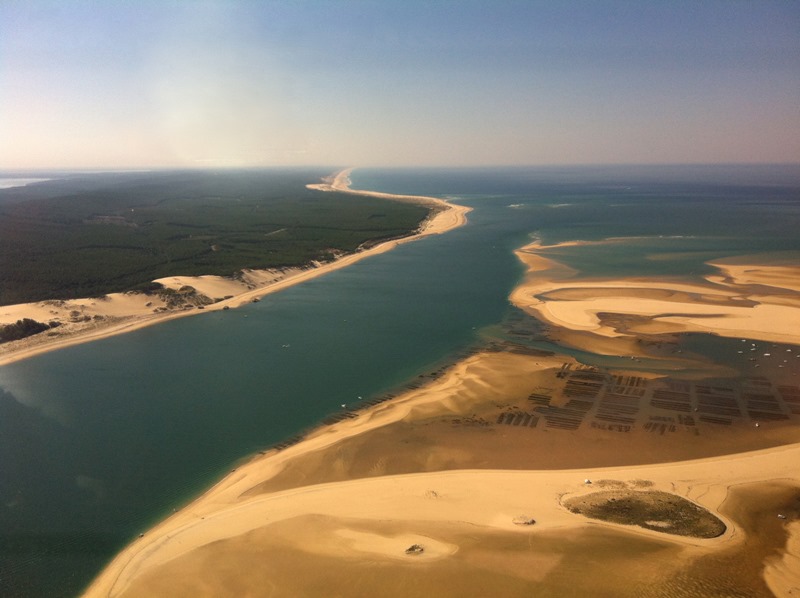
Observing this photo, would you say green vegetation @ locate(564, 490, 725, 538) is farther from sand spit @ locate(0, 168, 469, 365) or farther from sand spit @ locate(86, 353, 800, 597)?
sand spit @ locate(0, 168, 469, 365)

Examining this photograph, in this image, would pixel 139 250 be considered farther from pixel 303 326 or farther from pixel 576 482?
pixel 576 482

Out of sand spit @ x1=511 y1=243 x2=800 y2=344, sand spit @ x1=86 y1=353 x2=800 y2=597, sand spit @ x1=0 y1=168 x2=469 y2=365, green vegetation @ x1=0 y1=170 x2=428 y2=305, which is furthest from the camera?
green vegetation @ x1=0 y1=170 x2=428 y2=305

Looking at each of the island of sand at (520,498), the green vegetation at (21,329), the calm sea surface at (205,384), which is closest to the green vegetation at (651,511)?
the island of sand at (520,498)

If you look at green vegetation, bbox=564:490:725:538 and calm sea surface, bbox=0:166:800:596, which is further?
calm sea surface, bbox=0:166:800:596

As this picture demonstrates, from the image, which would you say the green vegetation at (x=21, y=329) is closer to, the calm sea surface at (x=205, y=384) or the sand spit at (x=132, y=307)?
the sand spit at (x=132, y=307)

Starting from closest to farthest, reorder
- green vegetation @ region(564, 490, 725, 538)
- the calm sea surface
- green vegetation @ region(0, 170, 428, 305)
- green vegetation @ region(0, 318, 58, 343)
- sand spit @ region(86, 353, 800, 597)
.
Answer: sand spit @ region(86, 353, 800, 597) < green vegetation @ region(564, 490, 725, 538) < the calm sea surface < green vegetation @ region(0, 318, 58, 343) < green vegetation @ region(0, 170, 428, 305)

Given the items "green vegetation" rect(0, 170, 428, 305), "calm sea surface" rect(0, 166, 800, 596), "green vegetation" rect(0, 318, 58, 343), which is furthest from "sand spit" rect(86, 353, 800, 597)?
"green vegetation" rect(0, 170, 428, 305)

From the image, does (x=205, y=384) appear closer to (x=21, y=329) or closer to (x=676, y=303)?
(x=21, y=329)
